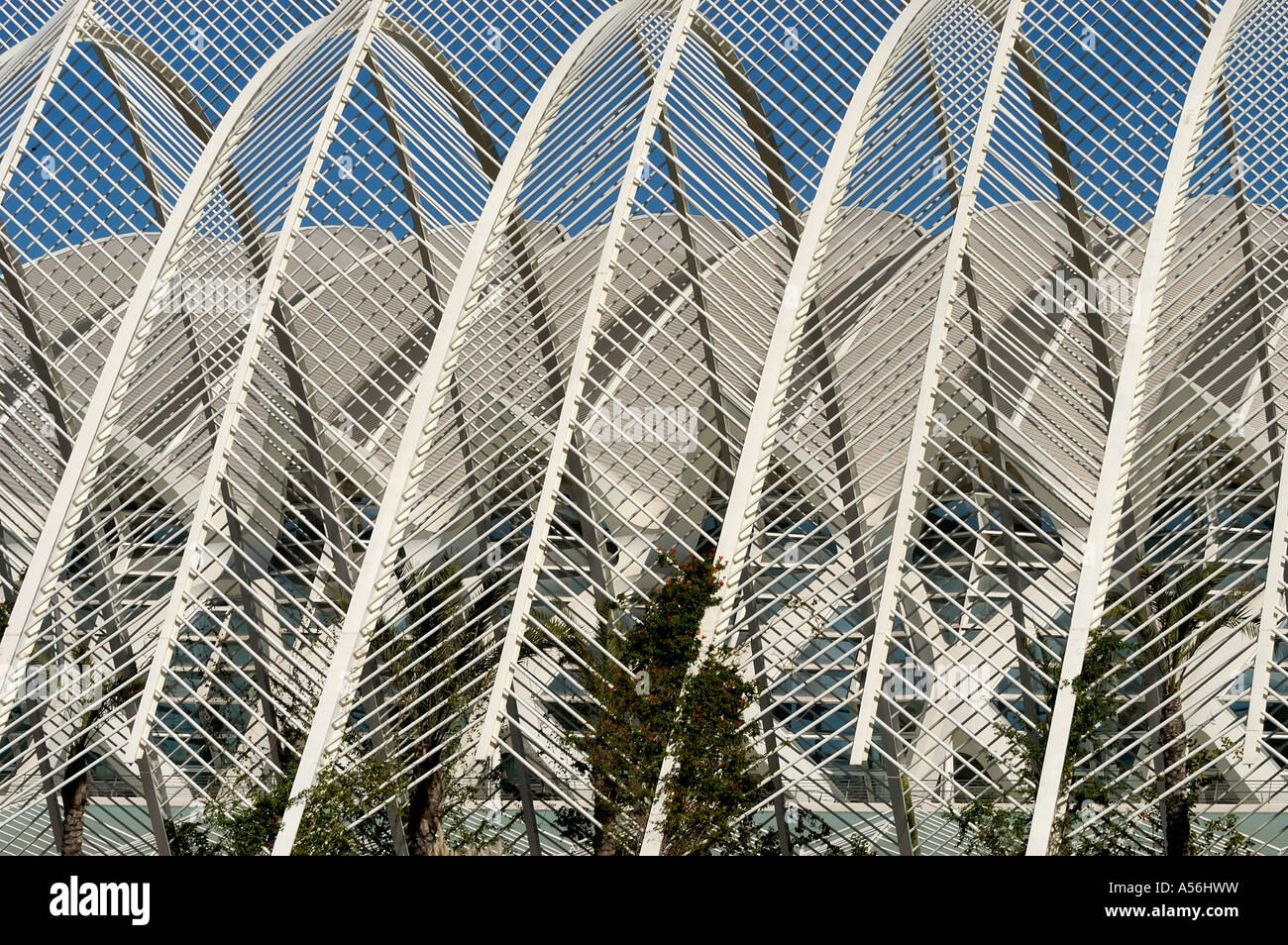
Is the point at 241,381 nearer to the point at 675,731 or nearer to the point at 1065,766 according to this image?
the point at 675,731

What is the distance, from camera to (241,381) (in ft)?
67.6

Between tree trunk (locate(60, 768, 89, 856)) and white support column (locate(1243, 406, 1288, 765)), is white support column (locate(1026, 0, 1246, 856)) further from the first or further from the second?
tree trunk (locate(60, 768, 89, 856))

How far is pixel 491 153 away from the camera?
2394 centimetres

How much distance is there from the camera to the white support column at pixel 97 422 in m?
20.0

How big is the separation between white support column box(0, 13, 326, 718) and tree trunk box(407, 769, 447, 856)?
6.97 meters

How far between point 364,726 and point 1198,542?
67.2 feet

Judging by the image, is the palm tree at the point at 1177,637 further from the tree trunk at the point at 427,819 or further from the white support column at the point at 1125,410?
the tree trunk at the point at 427,819

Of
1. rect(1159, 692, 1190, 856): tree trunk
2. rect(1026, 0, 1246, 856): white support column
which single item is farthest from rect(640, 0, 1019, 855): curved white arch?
rect(1159, 692, 1190, 856): tree trunk

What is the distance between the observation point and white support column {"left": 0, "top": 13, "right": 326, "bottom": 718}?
20000 millimetres

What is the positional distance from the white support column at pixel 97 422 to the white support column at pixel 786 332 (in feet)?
31.1

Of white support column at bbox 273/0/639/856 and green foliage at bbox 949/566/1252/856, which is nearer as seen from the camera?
green foliage at bbox 949/566/1252/856

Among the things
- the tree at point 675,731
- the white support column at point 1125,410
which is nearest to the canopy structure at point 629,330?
the white support column at point 1125,410

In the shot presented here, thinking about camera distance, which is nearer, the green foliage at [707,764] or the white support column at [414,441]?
the green foliage at [707,764]
